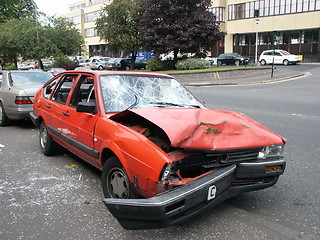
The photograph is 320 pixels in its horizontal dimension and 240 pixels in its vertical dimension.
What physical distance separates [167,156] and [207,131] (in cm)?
54

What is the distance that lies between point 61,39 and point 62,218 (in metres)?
31.2

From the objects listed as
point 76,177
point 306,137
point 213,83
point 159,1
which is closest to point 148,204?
point 76,177

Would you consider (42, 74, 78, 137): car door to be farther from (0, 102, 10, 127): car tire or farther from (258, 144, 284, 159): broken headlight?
(0, 102, 10, 127): car tire

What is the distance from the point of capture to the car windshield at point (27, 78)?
29.6 feet

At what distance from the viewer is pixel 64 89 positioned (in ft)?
19.5

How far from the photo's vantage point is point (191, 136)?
324 centimetres

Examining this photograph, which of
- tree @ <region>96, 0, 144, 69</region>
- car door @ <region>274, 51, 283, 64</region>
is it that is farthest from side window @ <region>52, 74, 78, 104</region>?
car door @ <region>274, 51, 283, 64</region>

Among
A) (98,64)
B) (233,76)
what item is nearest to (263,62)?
(233,76)

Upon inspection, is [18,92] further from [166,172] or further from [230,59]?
[230,59]

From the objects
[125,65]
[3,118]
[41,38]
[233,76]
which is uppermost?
[41,38]

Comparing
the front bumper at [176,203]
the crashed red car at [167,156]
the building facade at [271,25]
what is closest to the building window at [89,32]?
the building facade at [271,25]

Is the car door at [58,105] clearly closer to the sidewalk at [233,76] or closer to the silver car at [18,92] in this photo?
the silver car at [18,92]

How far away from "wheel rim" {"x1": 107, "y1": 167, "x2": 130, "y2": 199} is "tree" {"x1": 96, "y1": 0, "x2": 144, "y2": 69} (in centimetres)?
3149

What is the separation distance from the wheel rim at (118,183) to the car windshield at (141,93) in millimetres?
895
